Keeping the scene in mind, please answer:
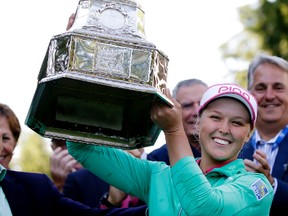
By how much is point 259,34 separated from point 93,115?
988 inches

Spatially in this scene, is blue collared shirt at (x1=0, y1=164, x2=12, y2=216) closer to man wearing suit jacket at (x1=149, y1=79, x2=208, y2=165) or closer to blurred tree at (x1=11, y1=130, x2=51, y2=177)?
man wearing suit jacket at (x1=149, y1=79, x2=208, y2=165)

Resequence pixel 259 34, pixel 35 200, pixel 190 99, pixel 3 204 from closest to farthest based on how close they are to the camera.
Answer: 1. pixel 3 204
2. pixel 35 200
3. pixel 190 99
4. pixel 259 34

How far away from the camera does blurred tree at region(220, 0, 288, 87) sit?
28.5 m

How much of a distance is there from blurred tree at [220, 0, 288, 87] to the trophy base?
23.0m

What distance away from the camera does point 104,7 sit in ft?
14.6

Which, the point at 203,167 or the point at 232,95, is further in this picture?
the point at 203,167

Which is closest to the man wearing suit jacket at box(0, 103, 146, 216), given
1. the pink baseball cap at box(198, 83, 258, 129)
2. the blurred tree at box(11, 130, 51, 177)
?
the pink baseball cap at box(198, 83, 258, 129)

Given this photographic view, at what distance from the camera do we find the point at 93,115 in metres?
4.78

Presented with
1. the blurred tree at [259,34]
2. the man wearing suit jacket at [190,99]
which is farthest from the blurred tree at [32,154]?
the man wearing suit jacket at [190,99]

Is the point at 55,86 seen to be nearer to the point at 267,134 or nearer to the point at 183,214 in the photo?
the point at 183,214

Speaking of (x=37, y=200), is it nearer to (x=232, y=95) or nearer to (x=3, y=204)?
(x=3, y=204)

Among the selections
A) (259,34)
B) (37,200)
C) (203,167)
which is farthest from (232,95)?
(259,34)

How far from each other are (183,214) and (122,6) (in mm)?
1187

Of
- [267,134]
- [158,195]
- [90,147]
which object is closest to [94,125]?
[90,147]
